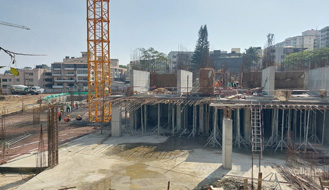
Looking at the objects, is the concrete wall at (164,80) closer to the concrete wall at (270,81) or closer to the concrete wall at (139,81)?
the concrete wall at (139,81)

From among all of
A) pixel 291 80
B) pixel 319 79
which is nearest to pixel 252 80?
pixel 291 80

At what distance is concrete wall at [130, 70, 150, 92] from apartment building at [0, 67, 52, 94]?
1878 inches

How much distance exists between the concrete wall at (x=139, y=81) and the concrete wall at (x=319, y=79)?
48.5ft

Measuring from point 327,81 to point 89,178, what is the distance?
17272mm

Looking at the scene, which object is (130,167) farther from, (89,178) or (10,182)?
(10,182)

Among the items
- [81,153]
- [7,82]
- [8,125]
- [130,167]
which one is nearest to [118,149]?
[81,153]

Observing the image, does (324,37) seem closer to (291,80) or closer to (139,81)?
(291,80)

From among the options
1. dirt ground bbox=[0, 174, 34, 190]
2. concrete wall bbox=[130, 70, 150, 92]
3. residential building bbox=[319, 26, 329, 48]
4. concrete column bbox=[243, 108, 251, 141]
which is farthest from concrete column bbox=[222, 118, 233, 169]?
residential building bbox=[319, 26, 329, 48]

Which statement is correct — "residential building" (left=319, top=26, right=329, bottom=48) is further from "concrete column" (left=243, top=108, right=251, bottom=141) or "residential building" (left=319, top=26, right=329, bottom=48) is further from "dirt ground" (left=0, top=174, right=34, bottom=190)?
"dirt ground" (left=0, top=174, right=34, bottom=190)

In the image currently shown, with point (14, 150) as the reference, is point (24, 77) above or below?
above

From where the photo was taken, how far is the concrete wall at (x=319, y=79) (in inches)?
687

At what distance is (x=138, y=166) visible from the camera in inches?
466

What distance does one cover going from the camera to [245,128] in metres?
15.6

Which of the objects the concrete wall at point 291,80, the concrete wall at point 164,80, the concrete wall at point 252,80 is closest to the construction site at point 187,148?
the concrete wall at point 291,80
